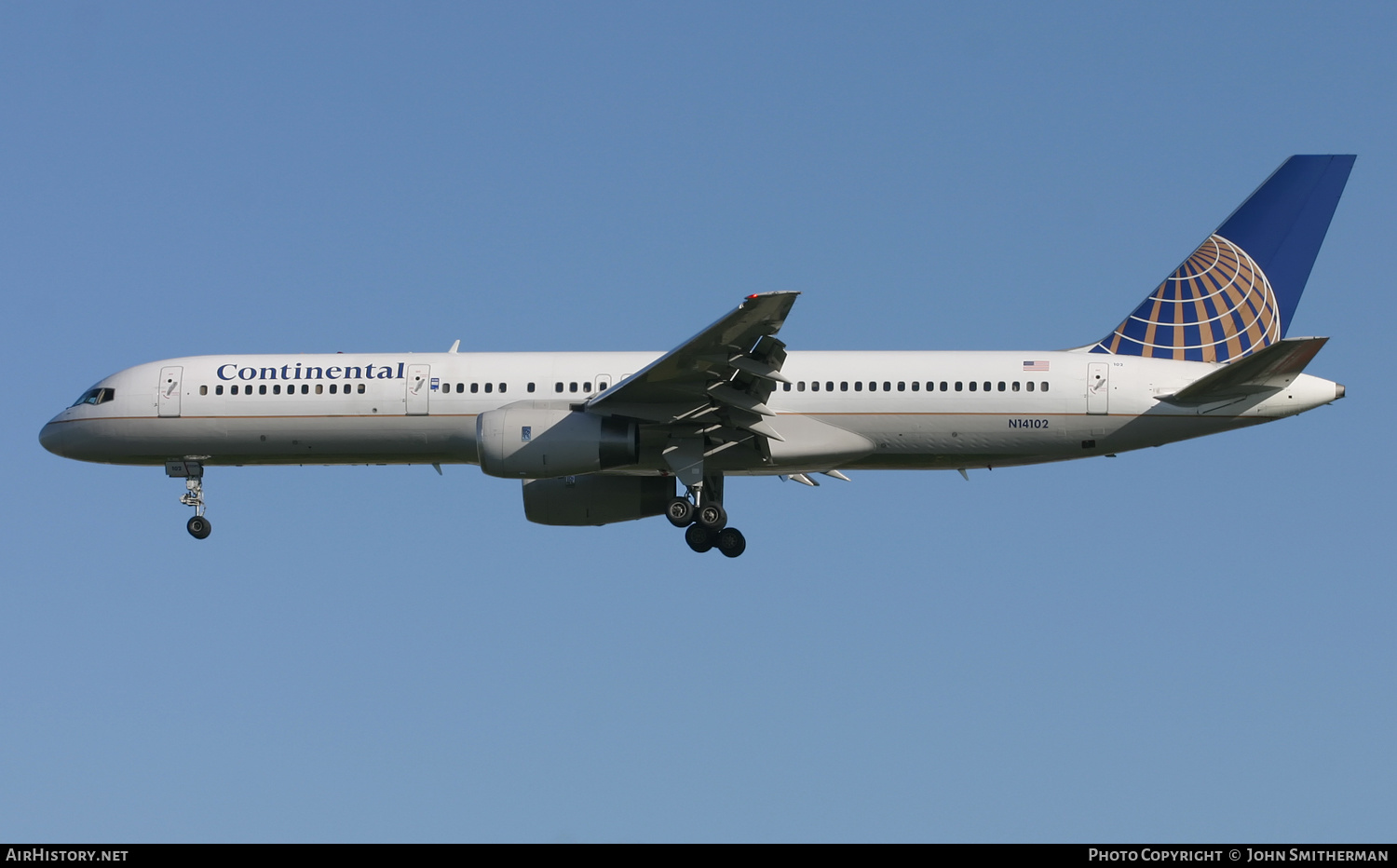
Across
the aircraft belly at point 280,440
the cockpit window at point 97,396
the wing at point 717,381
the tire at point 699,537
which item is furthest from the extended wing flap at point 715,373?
the cockpit window at point 97,396

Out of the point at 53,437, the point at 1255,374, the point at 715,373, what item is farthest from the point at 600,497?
the point at 1255,374

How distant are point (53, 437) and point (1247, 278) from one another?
25.0m

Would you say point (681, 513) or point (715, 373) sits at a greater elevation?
point (715, 373)

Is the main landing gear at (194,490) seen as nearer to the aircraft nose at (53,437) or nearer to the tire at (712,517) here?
the aircraft nose at (53,437)

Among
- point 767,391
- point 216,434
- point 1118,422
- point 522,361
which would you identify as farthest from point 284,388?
point 1118,422

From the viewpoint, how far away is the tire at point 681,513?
1287 inches

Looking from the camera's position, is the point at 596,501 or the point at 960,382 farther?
the point at 596,501

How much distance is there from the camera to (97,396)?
34.8 meters

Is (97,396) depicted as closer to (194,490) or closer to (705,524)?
(194,490)
